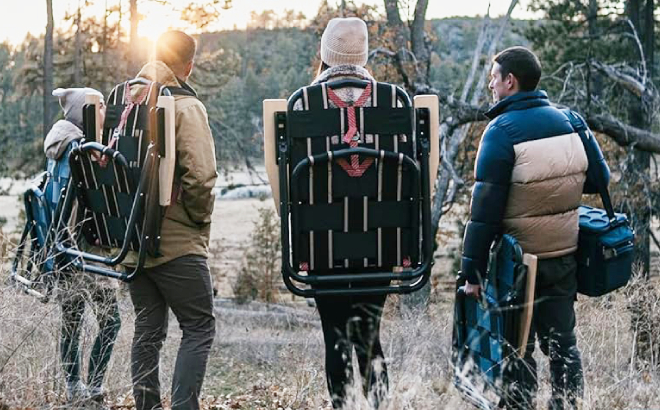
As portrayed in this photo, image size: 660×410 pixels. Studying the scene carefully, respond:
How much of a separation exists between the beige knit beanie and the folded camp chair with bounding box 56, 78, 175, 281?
0.70 meters

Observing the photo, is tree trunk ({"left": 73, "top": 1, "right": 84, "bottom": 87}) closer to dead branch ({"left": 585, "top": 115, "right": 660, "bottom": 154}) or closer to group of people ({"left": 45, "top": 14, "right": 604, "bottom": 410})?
dead branch ({"left": 585, "top": 115, "right": 660, "bottom": 154})

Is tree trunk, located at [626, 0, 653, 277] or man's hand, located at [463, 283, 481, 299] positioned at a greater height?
man's hand, located at [463, 283, 481, 299]

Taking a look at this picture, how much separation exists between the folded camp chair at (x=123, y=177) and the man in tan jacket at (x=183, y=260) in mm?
100

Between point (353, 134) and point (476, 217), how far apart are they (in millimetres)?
661

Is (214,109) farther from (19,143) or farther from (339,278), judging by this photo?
(339,278)

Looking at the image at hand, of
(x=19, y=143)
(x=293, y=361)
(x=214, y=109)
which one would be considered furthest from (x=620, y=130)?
(x=19, y=143)

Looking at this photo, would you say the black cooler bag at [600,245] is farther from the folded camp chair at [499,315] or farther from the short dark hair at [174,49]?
the short dark hair at [174,49]

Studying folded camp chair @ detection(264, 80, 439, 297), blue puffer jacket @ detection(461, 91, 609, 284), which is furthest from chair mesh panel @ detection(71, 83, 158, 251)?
blue puffer jacket @ detection(461, 91, 609, 284)

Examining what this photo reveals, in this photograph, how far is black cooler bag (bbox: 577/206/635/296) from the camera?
4.22 m

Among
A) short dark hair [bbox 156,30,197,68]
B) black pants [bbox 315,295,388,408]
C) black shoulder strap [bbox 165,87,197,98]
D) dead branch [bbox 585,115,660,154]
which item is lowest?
dead branch [bbox 585,115,660,154]

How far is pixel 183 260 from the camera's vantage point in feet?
13.8

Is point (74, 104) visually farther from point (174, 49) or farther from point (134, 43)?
point (134, 43)

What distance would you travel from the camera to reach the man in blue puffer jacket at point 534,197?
4.14 metres

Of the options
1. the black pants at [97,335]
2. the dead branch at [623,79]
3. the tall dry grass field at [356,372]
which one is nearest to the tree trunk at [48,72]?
the dead branch at [623,79]
